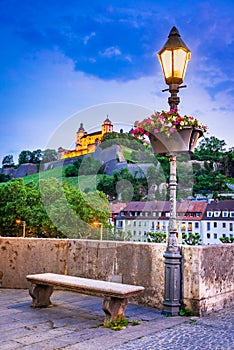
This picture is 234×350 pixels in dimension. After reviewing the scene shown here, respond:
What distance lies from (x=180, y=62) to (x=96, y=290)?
3365 mm

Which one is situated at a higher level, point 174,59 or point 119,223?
point 174,59

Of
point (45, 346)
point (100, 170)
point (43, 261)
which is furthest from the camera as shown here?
point (100, 170)

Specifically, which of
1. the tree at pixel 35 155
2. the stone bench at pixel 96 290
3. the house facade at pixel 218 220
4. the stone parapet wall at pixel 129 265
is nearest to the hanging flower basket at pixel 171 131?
the stone parapet wall at pixel 129 265

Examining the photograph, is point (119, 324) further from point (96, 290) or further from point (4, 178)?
point (4, 178)

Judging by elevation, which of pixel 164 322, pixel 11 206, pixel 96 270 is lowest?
pixel 164 322

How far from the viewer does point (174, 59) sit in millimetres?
5535

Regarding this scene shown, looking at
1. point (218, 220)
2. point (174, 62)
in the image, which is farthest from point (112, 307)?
point (218, 220)

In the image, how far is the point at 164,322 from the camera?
479cm

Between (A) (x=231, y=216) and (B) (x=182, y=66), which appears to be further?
(A) (x=231, y=216)

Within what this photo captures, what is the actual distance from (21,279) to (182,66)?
4753mm

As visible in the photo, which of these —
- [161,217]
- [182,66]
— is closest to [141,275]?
[182,66]

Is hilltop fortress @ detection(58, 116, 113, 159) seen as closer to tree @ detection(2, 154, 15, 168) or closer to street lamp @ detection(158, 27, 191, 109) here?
tree @ detection(2, 154, 15, 168)

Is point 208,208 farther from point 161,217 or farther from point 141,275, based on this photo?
point 141,275

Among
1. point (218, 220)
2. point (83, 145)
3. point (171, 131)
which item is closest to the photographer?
point (171, 131)
